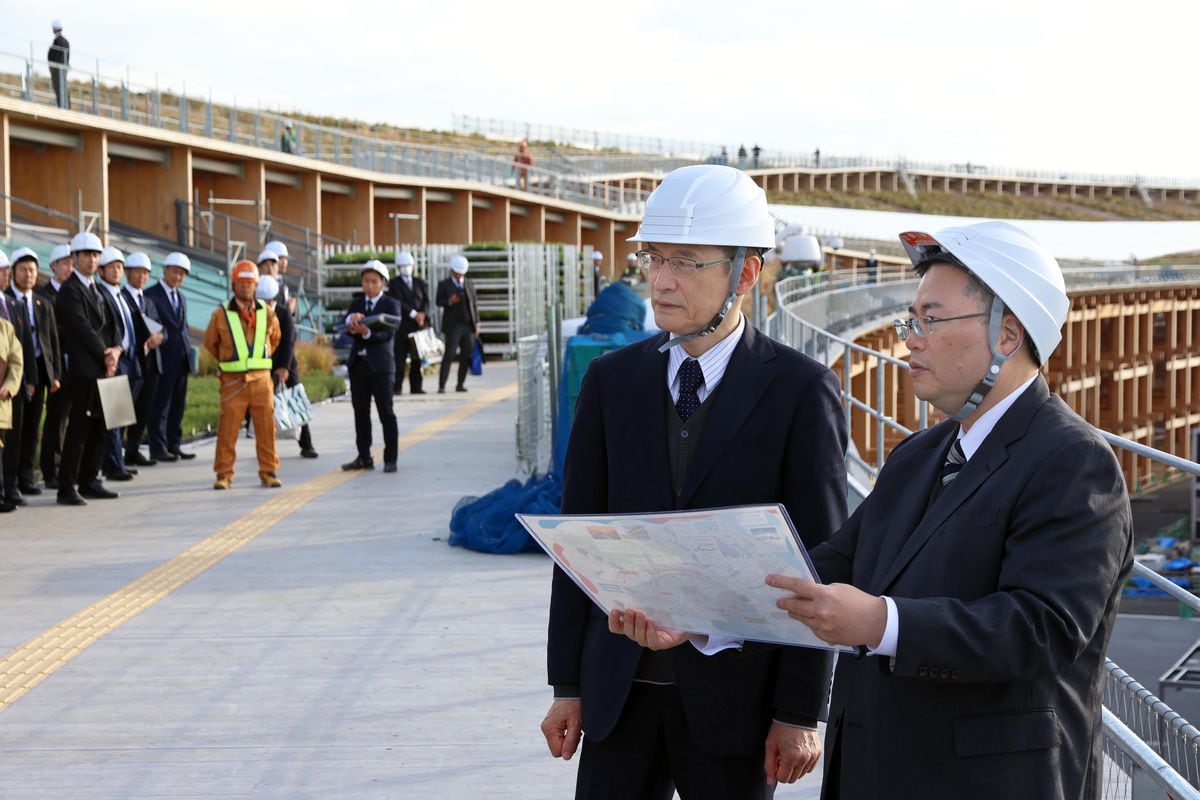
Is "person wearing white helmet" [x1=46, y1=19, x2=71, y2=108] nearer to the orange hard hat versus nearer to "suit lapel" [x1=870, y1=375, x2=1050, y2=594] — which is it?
the orange hard hat

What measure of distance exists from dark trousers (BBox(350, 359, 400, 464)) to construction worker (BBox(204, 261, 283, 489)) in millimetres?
929

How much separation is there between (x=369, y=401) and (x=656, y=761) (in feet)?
36.2

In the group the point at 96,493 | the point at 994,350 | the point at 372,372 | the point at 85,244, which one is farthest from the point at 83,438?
the point at 994,350

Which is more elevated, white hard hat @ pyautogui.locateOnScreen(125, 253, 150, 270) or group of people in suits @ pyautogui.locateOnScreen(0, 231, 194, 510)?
white hard hat @ pyautogui.locateOnScreen(125, 253, 150, 270)

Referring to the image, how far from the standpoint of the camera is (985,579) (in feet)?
8.13

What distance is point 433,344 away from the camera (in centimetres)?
2342

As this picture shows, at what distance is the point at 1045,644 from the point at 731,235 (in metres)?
1.33

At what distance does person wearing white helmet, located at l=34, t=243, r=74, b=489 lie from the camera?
42.6 ft

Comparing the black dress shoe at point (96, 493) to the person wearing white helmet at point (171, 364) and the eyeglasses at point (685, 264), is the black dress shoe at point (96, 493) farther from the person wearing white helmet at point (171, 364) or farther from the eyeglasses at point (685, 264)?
the eyeglasses at point (685, 264)

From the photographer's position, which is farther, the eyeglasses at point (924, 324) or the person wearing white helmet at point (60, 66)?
the person wearing white helmet at point (60, 66)

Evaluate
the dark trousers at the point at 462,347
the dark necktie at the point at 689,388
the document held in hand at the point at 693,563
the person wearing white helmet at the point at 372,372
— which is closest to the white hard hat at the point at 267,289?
the person wearing white helmet at the point at 372,372

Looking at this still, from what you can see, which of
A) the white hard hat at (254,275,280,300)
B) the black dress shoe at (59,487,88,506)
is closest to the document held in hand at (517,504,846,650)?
the black dress shoe at (59,487,88,506)

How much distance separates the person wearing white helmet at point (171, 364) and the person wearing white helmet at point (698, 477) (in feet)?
41.0

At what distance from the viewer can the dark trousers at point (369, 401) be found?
46.0 ft
